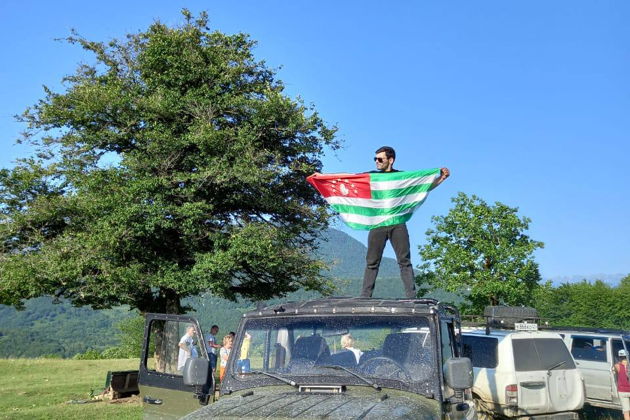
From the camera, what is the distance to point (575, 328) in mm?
15758

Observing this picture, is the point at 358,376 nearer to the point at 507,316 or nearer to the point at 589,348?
the point at 507,316

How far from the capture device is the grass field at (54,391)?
15.9 metres

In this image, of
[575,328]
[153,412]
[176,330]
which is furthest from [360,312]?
[575,328]

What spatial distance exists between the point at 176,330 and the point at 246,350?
2.21 m

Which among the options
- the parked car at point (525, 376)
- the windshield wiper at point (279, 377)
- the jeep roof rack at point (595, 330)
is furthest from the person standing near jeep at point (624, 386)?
the windshield wiper at point (279, 377)

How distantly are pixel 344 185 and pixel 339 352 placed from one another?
3.30m

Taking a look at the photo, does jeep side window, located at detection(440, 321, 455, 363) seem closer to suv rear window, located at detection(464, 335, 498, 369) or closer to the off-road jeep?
the off-road jeep

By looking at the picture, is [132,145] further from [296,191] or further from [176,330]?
[176,330]

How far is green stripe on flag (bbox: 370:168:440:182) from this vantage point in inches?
288

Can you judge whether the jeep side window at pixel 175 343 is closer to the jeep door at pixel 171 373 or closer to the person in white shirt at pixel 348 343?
the jeep door at pixel 171 373

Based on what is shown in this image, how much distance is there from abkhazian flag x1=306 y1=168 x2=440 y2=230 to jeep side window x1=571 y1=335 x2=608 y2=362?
1029 cm

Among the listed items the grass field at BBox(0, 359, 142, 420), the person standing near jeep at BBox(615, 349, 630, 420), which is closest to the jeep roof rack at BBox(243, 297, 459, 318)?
the person standing near jeep at BBox(615, 349, 630, 420)

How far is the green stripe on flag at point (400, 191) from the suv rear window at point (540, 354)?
6150 mm

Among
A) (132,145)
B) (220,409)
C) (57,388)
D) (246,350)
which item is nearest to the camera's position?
(220,409)
